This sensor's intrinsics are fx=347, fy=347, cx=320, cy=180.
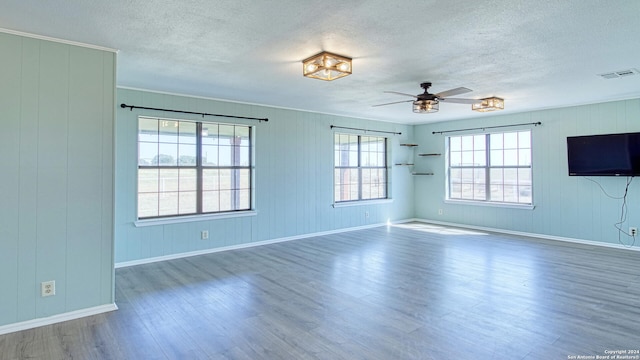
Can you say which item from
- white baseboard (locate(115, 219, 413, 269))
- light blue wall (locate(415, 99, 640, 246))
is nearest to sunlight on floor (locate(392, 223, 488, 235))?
light blue wall (locate(415, 99, 640, 246))

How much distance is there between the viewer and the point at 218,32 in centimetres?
292

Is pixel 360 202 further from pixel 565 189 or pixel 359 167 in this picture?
pixel 565 189

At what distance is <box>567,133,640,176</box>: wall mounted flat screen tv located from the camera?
547 cm

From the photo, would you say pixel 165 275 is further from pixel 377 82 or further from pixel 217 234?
pixel 377 82

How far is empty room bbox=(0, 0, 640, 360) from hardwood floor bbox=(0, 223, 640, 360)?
0.08 feet

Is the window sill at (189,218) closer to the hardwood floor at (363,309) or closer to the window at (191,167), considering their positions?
the window at (191,167)

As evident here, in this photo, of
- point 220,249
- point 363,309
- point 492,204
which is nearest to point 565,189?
point 492,204

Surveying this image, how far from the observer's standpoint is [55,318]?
122 inches

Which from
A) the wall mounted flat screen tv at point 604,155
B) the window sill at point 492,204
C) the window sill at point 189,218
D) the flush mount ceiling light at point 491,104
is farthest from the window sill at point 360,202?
the wall mounted flat screen tv at point 604,155

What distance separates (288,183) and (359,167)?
2070 mm

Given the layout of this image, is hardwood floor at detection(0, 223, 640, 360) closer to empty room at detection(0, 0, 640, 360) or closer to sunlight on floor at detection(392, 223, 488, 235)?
empty room at detection(0, 0, 640, 360)

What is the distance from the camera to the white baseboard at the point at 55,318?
9.55 feet

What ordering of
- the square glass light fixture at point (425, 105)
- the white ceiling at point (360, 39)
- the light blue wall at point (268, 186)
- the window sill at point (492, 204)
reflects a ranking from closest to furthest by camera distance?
the white ceiling at point (360, 39), the square glass light fixture at point (425, 105), the light blue wall at point (268, 186), the window sill at point (492, 204)

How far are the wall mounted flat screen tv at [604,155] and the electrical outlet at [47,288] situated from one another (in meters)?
7.54
